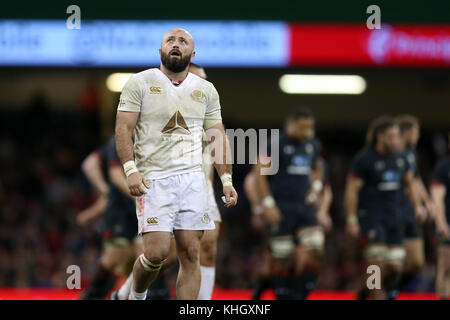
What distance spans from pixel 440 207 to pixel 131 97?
5.52 m

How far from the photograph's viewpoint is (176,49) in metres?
6.48

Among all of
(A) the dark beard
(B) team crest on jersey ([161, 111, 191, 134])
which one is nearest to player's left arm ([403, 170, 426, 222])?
(B) team crest on jersey ([161, 111, 191, 134])

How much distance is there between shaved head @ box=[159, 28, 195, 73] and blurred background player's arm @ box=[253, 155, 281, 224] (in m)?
3.61

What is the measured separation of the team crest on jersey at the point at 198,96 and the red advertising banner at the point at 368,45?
683 centimetres

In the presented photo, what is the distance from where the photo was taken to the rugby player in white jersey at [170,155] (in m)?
6.47

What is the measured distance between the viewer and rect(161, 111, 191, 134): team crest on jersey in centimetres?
657

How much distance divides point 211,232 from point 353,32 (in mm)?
6561

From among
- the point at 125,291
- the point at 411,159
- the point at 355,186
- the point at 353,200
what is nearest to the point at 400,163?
the point at 411,159

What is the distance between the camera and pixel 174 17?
42.5ft

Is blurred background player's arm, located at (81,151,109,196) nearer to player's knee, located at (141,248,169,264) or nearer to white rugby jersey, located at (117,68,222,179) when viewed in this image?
white rugby jersey, located at (117,68,222,179)

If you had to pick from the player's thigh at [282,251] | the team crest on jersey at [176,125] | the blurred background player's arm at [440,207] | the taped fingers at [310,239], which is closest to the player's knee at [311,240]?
the taped fingers at [310,239]

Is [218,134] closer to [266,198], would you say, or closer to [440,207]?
[266,198]

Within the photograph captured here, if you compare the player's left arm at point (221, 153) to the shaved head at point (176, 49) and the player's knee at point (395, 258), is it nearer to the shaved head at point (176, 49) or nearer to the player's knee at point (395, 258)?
the shaved head at point (176, 49)
